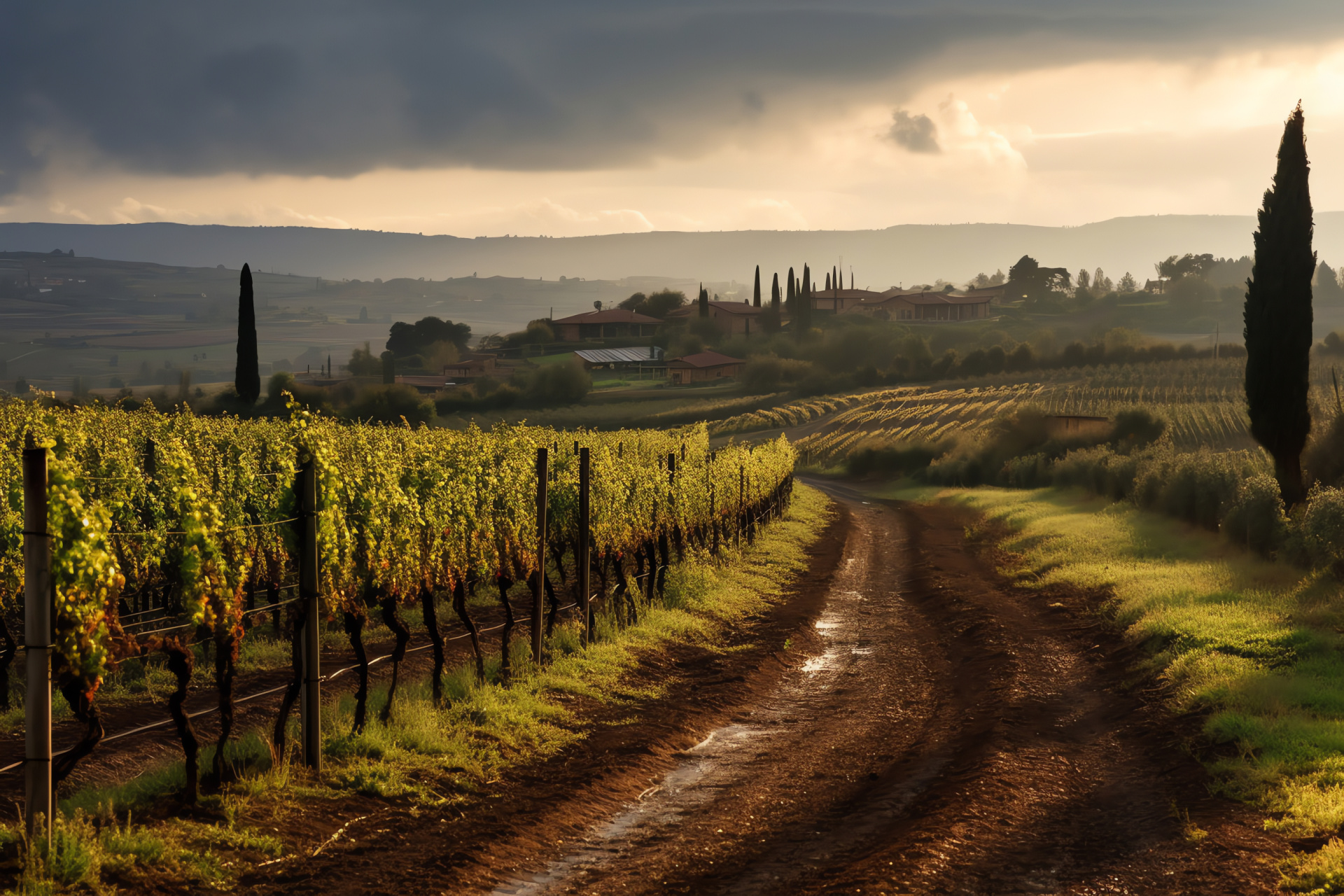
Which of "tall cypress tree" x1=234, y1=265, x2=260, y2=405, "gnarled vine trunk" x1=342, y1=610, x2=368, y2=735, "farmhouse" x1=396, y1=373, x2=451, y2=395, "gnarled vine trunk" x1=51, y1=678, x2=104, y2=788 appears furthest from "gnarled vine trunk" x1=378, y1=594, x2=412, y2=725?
"farmhouse" x1=396, y1=373, x2=451, y2=395

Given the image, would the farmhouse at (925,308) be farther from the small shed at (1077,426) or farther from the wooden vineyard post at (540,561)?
the wooden vineyard post at (540,561)

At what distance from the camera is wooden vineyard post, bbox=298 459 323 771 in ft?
32.8

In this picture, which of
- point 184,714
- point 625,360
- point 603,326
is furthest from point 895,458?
point 603,326

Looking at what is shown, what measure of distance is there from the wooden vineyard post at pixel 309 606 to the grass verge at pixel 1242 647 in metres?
8.35

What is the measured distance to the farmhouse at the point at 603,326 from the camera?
475 ft

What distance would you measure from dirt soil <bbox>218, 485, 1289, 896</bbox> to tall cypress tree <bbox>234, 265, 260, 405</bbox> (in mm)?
53215

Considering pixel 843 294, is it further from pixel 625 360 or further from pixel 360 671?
pixel 360 671

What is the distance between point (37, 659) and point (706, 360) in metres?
115

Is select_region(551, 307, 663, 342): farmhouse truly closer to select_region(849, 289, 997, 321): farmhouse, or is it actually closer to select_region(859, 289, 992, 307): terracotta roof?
select_region(849, 289, 997, 321): farmhouse

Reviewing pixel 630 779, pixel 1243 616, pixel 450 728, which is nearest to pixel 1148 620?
pixel 1243 616

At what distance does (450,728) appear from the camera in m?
11.8

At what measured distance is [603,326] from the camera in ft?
477

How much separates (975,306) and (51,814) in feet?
559

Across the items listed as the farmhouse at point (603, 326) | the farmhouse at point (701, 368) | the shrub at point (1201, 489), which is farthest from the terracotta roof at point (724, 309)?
the shrub at point (1201, 489)
